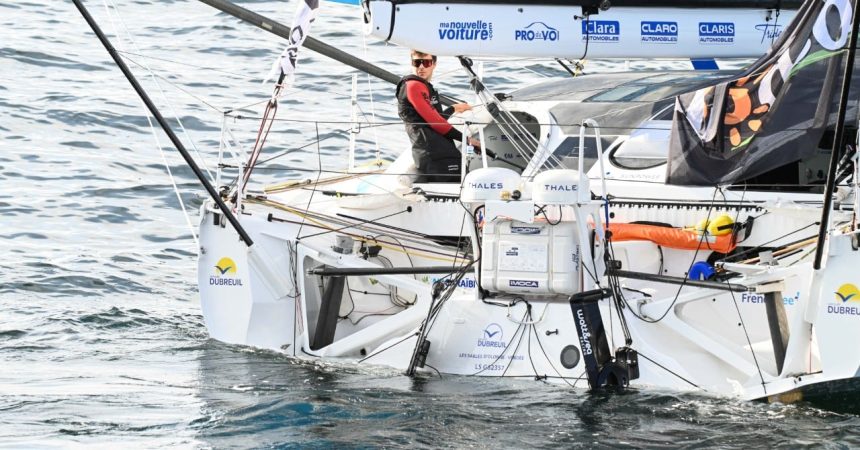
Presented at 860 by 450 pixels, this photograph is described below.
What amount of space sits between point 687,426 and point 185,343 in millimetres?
3690

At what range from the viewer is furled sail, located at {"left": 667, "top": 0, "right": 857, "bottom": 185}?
26.7 feet

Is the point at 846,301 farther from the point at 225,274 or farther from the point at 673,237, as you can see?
the point at 225,274

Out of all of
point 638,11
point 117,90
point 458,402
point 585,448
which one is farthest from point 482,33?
point 117,90

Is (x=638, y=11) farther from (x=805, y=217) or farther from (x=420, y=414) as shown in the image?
(x=420, y=414)

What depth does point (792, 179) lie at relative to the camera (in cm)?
961

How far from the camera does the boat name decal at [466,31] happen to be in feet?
30.8

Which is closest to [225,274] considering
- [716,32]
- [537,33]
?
[537,33]

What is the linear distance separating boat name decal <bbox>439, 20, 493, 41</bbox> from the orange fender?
4.88 ft

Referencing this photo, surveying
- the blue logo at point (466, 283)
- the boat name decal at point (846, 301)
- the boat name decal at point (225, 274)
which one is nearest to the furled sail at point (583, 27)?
the blue logo at point (466, 283)

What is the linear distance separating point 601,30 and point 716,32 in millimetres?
868

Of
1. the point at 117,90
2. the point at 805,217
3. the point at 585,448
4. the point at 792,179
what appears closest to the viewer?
the point at 585,448

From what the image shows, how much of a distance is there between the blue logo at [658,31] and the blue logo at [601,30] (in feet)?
0.60

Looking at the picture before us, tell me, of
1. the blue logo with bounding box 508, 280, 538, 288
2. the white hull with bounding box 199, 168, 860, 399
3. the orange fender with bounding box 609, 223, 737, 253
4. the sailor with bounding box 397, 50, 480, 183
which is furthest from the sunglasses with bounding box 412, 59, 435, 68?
the blue logo with bounding box 508, 280, 538, 288

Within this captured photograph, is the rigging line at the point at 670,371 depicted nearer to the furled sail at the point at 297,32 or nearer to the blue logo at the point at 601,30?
the blue logo at the point at 601,30
